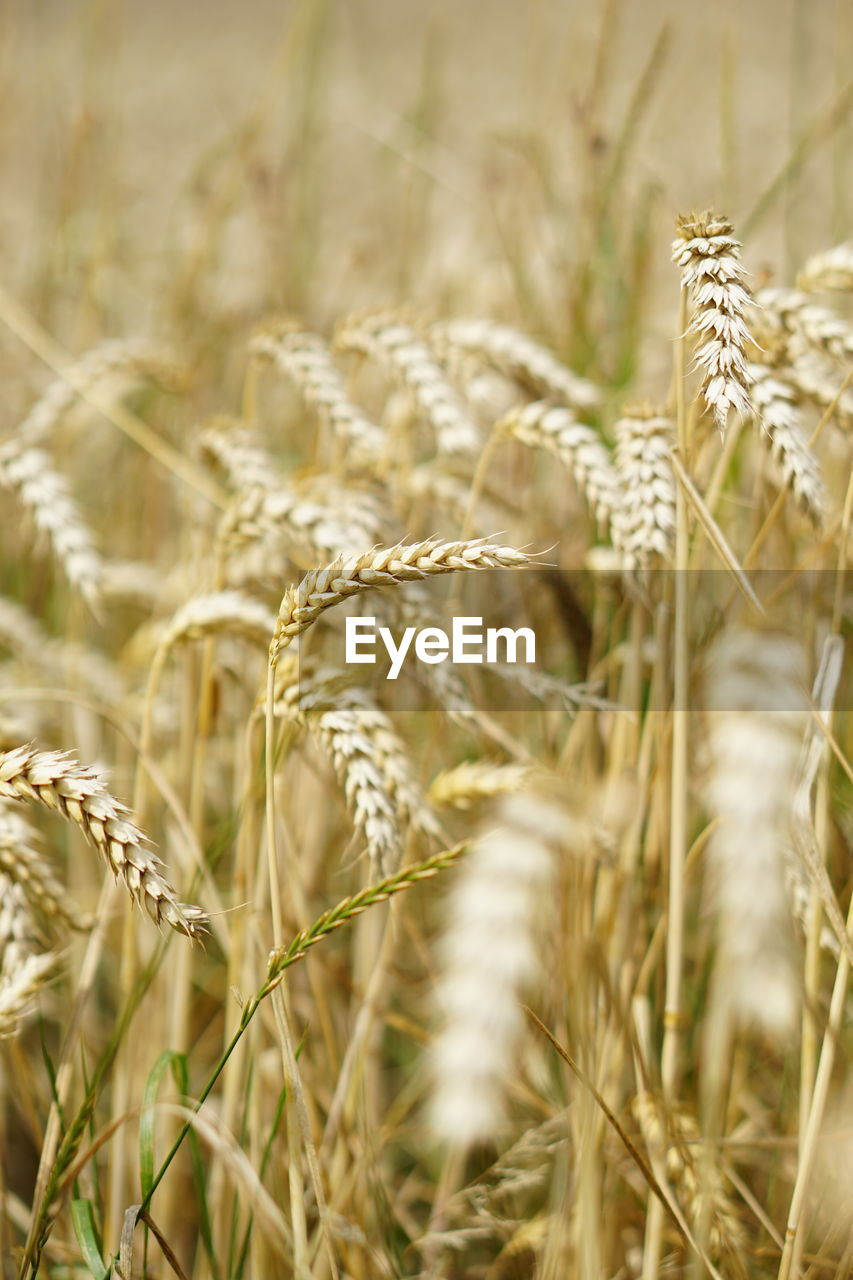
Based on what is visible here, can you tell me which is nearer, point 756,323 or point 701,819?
point 756,323

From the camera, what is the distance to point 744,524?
1.48 m

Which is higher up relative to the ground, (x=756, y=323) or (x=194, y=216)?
(x=194, y=216)

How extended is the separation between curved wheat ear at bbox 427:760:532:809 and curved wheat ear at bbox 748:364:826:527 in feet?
1.04

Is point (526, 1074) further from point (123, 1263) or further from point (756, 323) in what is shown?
point (756, 323)

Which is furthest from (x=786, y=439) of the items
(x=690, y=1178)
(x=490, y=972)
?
(x=690, y=1178)

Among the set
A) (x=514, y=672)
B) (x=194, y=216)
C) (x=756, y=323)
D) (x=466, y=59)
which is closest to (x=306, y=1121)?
(x=514, y=672)

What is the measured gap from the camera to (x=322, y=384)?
3.44ft

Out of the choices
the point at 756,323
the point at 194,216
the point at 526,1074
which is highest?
the point at 194,216

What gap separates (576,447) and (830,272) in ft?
0.97

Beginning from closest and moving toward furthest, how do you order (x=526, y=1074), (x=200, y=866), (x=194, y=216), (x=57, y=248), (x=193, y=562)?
1. (x=200, y=866)
2. (x=526, y=1074)
3. (x=193, y=562)
4. (x=57, y=248)
5. (x=194, y=216)

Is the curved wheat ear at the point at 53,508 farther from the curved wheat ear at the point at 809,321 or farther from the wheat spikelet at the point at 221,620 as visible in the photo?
the curved wheat ear at the point at 809,321

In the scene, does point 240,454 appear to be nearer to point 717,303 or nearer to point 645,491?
point 645,491

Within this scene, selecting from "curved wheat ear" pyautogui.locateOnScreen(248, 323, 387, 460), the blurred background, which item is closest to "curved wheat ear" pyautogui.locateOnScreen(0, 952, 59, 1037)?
"curved wheat ear" pyautogui.locateOnScreen(248, 323, 387, 460)

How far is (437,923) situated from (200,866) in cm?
62
